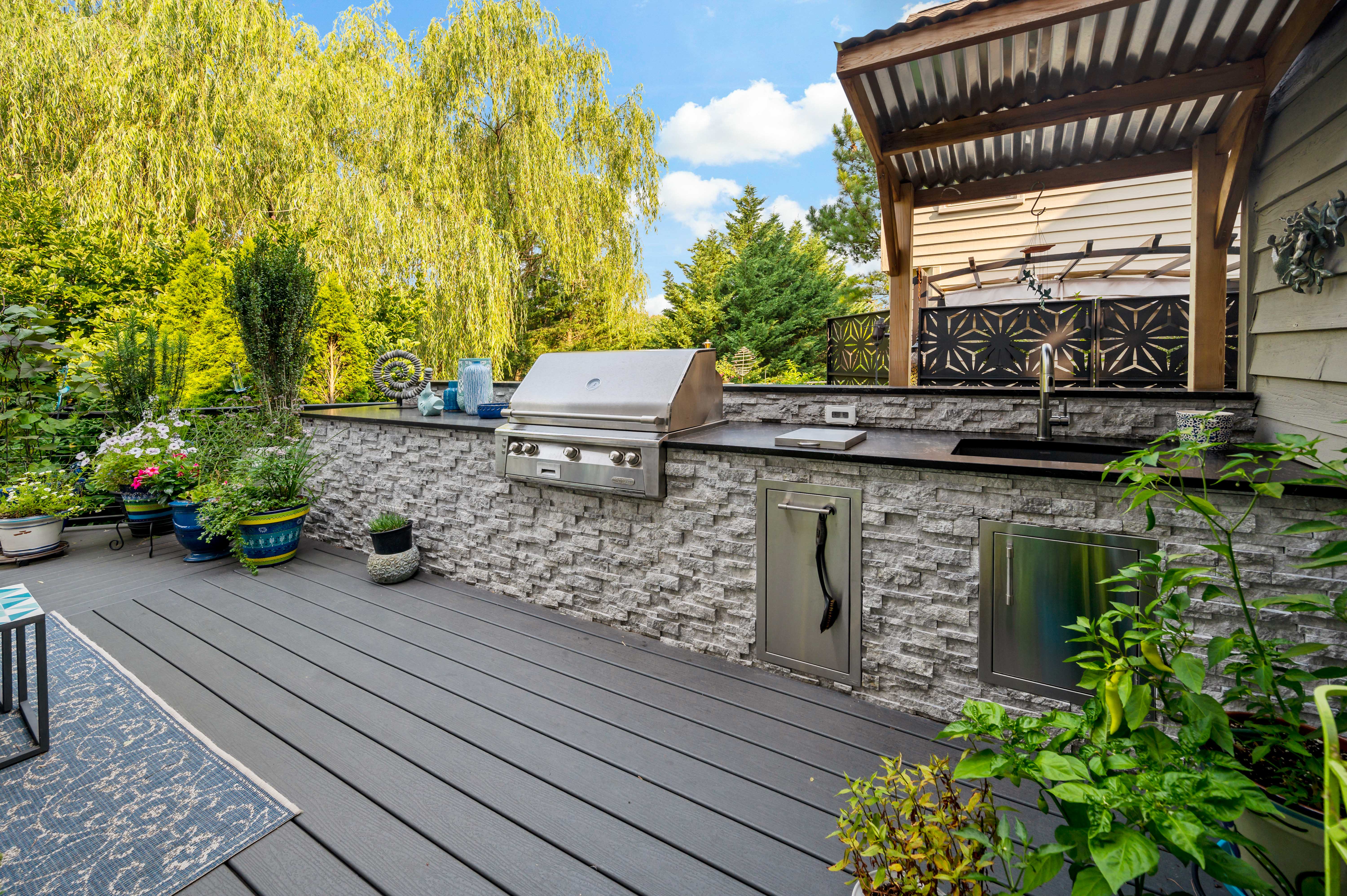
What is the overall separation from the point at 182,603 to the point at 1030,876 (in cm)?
369

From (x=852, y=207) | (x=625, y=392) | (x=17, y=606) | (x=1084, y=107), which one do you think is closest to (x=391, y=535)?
(x=17, y=606)

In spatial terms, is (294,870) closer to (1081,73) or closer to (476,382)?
(476,382)

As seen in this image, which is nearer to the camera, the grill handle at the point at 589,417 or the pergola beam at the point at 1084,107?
the pergola beam at the point at 1084,107

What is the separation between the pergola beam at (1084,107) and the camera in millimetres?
2068

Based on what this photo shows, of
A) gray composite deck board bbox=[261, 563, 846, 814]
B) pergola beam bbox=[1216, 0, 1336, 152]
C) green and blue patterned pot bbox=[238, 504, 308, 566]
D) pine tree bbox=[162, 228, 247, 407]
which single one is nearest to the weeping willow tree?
pine tree bbox=[162, 228, 247, 407]

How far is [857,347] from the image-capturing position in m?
4.70

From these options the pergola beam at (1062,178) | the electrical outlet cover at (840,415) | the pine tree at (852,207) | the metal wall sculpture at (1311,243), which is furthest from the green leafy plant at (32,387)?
the pine tree at (852,207)

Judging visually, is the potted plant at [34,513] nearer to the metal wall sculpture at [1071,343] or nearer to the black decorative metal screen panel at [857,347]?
the black decorative metal screen panel at [857,347]

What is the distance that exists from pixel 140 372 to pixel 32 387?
2.22ft

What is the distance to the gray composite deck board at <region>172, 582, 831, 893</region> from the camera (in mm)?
1388

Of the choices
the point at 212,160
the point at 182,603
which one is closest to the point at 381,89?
the point at 212,160

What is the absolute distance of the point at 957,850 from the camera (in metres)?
0.95

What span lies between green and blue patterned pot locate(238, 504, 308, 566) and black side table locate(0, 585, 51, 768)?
1.40 m

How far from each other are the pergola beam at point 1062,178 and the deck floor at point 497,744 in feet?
9.26
